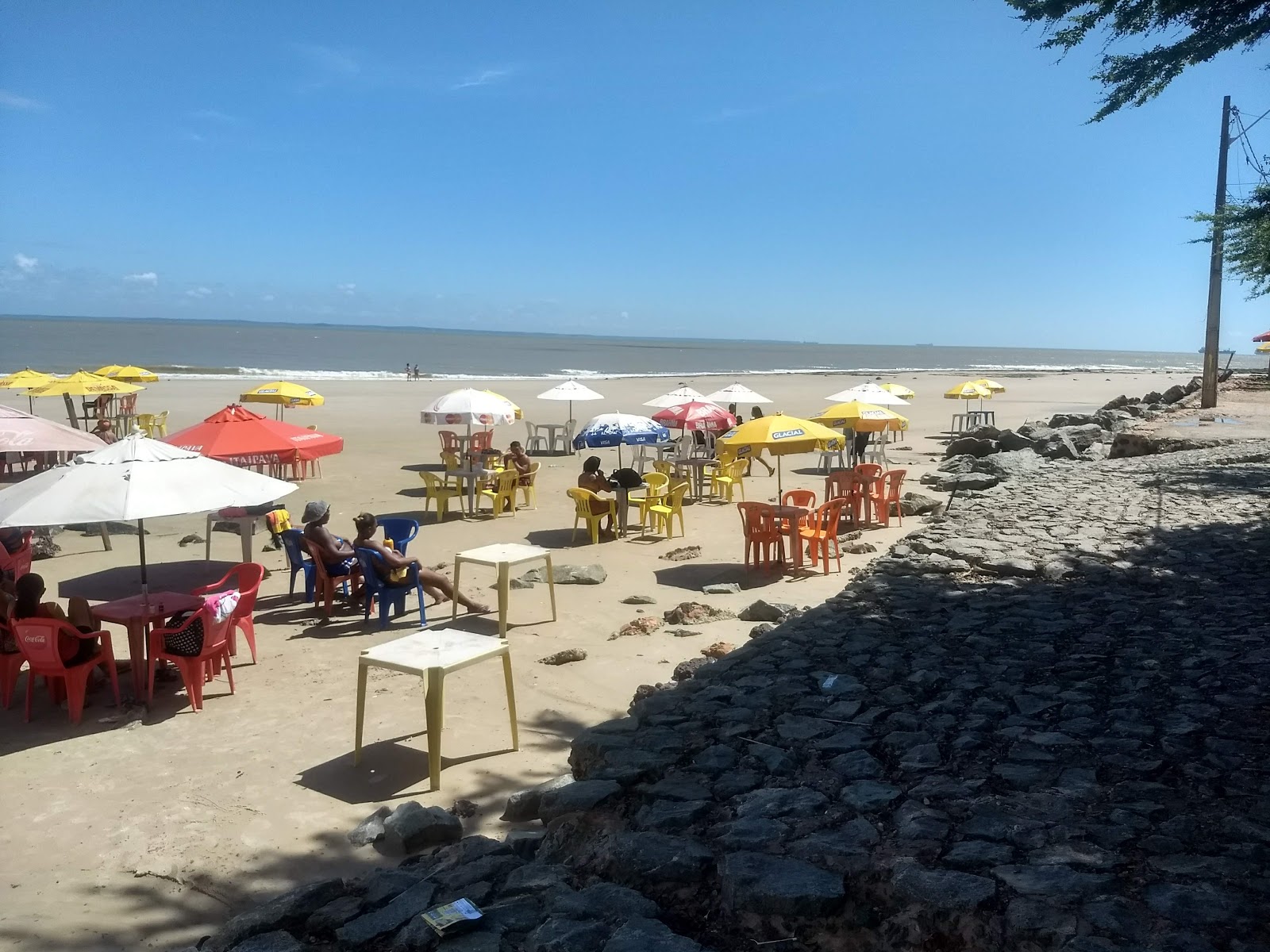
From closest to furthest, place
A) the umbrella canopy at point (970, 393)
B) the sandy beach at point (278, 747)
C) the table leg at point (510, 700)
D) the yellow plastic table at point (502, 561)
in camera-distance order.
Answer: the sandy beach at point (278, 747) < the table leg at point (510, 700) < the yellow plastic table at point (502, 561) < the umbrella canopy at point (970, 393)

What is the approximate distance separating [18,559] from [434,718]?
5723mm

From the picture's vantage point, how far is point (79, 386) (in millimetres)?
18125

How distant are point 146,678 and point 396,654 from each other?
7.27 feet

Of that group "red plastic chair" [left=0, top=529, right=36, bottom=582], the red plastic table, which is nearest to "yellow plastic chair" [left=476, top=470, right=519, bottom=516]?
"red plastic chair" [left=0, top=529, right=36, bottom=582]

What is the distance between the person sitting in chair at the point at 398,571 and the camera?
8.17 meters

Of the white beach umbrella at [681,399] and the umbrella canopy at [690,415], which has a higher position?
the white beach umbrella at [681,399]

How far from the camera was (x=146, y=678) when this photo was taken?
6.37 meters

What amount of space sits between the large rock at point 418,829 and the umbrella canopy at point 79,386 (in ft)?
53.6

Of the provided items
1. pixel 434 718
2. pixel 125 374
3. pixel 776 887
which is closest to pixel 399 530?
pixel 434 718

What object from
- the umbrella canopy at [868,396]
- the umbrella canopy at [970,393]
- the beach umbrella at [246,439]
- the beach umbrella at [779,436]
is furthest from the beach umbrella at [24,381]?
the umbrella canopy at [970,393]

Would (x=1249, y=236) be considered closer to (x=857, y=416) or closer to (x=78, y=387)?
(x=857, y=416)

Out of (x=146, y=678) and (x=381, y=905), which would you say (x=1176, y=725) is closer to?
(x=381, y=905)

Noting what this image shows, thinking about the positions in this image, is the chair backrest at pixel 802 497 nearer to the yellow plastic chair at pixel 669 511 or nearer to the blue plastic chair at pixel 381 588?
the yellow plastic chair at pixel 669 511

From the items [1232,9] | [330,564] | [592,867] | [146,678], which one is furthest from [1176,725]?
[330,564]
